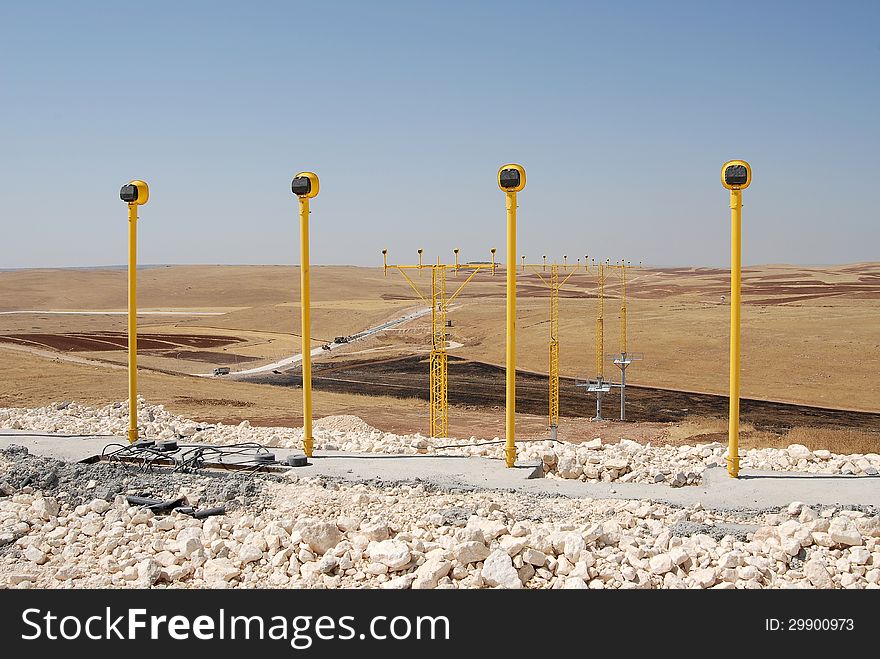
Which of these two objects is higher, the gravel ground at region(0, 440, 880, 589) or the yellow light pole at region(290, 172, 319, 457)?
the yellow light pole at region(290, 172, 319, 457)

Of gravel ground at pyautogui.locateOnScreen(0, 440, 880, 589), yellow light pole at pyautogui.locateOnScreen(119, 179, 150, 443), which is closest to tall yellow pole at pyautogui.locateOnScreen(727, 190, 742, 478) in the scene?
gravel ground at pyautogui.locateOnScreen(0, 440, 880, 589)

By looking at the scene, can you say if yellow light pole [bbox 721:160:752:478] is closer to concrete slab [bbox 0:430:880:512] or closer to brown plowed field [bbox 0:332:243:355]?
concrete slab [bbox 0:430:880:512]

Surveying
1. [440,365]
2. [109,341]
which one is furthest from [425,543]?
[109,341]

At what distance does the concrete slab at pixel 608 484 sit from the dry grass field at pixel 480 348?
38.2 feet

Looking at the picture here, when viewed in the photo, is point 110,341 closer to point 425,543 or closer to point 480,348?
point 480,348

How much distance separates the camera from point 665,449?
16016 millimetres

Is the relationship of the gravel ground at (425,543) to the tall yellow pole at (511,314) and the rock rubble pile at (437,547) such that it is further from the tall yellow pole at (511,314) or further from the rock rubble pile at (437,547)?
the tall yellow pole at (511,314)

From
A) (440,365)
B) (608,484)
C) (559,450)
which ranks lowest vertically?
(608,484)

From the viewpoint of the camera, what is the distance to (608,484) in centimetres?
1227

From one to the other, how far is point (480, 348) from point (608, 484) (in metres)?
59.7

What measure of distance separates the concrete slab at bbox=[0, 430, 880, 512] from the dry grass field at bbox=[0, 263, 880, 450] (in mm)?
11636

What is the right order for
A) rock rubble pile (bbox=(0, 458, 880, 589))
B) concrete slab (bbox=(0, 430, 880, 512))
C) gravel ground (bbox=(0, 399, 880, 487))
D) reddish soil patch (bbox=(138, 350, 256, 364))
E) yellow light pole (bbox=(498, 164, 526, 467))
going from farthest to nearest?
reddish soil patch (bbox=(138, 350, 256, 364)) < gravel ground (bbox=(0, 399, 880, 487)) < yellow light pole (bbox=(498, 164, 526, 467)) < concrete slab (bbox=(0, 430, 880, 512)) < rock rubble pile (bbox=(0, 458, 880, 589))

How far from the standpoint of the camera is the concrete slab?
1088 centimetres

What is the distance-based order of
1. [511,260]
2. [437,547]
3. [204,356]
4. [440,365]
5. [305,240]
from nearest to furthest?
[437,547] → [511,260] → [305,240] → [440,365] → [204,356]
